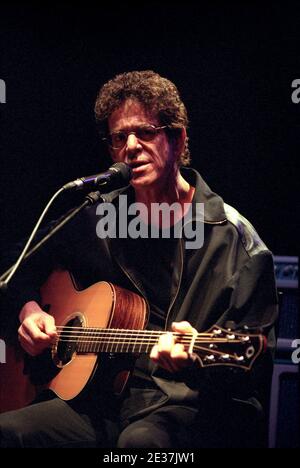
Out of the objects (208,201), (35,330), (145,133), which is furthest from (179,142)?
(35,330)

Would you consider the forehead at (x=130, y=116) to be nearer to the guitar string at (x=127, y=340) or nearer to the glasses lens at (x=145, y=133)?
the glasses lens at (x=145, y=133)

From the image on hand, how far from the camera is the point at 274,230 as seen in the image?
10.9 feet

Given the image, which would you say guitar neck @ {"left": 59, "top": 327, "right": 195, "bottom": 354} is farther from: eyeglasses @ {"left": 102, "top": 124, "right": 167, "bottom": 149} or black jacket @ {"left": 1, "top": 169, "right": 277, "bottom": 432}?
eyeglasses @ {"left": 102, "top": 124, "right": 167, "bottom": 149}

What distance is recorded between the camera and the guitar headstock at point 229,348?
2.08m

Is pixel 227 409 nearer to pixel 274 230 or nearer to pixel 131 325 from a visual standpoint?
pixel 131 325

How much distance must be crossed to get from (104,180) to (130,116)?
0.60m

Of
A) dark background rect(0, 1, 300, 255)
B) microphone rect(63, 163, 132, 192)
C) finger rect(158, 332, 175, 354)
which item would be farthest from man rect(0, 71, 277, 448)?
dark background rect(0, 1, 300, 255)

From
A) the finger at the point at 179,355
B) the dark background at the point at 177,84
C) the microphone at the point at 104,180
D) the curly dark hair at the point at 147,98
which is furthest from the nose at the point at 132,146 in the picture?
the finger at the point at 179,355

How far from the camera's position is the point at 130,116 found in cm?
280

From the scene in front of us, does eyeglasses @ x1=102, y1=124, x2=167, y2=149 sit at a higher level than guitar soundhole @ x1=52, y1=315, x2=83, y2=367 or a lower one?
higher

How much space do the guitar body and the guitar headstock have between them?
16.6 inches

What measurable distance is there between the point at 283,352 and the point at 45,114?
1.94 metres

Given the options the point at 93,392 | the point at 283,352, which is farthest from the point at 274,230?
the point at 93,392

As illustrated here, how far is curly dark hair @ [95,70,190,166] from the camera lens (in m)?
2.83
